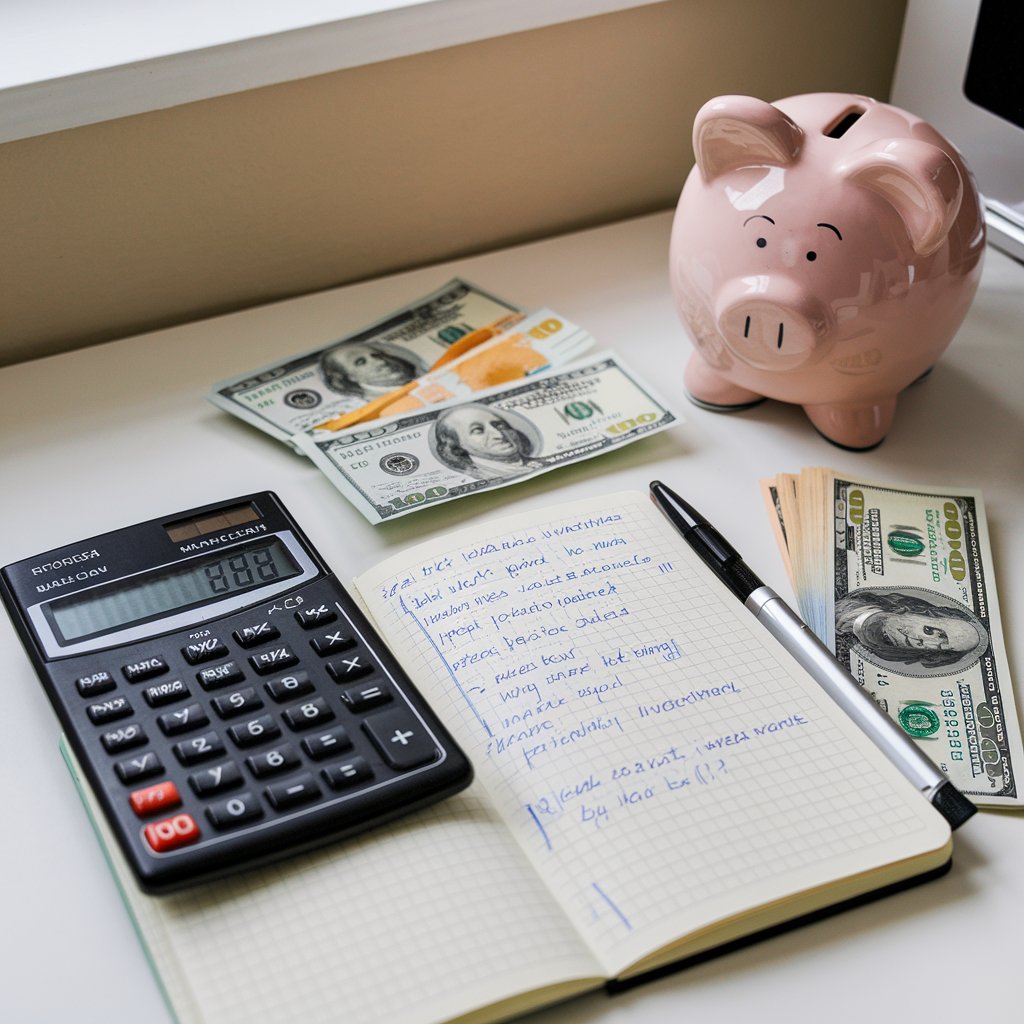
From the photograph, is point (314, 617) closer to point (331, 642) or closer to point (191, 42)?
point (331, 642)

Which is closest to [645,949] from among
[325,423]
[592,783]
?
[592,783]

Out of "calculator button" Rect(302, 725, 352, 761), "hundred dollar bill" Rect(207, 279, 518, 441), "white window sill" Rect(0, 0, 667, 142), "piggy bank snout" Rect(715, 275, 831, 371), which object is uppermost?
"white window sill" Rect(0, 0, 667, 142)

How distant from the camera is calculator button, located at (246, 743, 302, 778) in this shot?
506mm

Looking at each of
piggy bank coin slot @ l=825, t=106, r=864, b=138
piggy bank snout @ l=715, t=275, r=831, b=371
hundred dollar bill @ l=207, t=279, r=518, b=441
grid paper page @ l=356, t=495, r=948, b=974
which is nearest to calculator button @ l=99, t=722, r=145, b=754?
grid paper page @ l=356, t=495, r=948, b=974

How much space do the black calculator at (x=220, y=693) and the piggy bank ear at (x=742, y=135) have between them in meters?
0.32

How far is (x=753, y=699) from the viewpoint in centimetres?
57

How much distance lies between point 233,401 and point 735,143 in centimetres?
36

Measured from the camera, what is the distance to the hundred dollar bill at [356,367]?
79 cm

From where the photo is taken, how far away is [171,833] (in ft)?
1.57

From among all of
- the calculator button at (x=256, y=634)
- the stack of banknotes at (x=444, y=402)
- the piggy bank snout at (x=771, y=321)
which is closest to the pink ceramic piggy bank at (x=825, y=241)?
the piggy bank snout at (x=771, y=321)

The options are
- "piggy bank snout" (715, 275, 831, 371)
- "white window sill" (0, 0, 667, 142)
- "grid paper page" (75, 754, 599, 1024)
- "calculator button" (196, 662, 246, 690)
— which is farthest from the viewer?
"white window sill" (0, 0, 667, 142)

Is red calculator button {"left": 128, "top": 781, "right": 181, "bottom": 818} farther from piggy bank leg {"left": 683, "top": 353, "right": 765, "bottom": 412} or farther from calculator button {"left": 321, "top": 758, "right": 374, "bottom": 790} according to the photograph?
piggy bank leg {"left": 683, "top": 353, "right": 765, "bottom": 412}

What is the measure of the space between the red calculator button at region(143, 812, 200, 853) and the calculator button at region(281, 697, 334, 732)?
0.21 feet

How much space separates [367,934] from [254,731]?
105 millimetres
